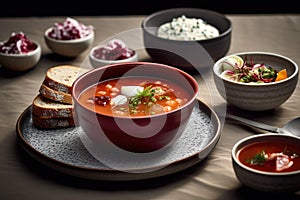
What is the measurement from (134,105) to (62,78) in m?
0.57

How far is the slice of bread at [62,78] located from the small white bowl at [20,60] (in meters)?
0.31

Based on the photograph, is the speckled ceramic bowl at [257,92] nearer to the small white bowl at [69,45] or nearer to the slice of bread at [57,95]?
the slice of bread at [57,95]

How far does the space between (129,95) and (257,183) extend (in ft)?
2.21

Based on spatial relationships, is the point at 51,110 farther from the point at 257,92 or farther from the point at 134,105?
the point at 257,92

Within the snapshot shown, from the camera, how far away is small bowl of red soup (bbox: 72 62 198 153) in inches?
89.0

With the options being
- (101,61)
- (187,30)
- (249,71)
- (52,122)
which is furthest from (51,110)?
(187,30)

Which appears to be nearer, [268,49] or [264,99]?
[264,99]

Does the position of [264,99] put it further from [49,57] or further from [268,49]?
[49,57]

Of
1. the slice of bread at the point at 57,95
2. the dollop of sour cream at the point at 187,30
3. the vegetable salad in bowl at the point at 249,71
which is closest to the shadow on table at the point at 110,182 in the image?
the slice of bread at the point at 57,95

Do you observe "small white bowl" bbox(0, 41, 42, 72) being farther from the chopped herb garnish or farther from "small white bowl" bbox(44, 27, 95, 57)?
the chopped herb garnish

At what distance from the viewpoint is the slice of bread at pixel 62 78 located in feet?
8.98

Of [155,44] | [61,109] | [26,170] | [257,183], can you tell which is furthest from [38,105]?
[257,183]

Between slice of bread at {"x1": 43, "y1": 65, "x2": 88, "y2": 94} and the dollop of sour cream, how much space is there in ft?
1.86

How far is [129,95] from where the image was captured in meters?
2.46
